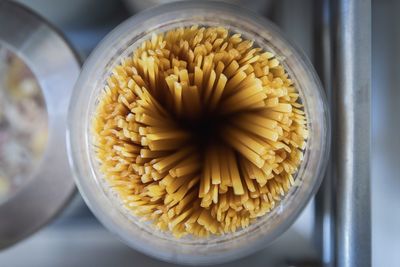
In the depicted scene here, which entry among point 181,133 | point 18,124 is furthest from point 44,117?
point 181,133

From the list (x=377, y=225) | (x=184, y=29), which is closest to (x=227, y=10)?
(x=184, y=29)

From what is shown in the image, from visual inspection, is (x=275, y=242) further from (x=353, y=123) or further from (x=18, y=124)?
(x=18, y=124)

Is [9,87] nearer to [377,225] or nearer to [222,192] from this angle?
[222,192]

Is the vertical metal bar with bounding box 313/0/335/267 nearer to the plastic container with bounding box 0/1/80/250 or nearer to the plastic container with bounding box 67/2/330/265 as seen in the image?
the plastic container with bounding box 67/2/330/265

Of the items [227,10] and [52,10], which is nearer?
[227,10]

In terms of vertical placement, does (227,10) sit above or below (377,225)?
above

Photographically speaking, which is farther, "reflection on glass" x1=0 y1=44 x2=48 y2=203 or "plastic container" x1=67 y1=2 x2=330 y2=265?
"reflection on glass" x1=0 y1=44 x2=48 y2=203

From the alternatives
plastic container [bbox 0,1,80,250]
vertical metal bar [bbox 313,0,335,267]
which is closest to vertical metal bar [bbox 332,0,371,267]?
vertical metal bar [bbox 313,0,335,267]
